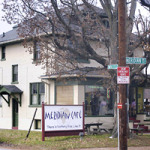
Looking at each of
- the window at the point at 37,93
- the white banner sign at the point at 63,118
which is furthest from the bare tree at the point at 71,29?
the window at the point at 37,93

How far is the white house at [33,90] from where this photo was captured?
75.4ft

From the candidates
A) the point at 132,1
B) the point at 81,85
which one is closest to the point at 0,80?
the point at 81,85

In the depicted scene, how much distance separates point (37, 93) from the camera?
25875mm

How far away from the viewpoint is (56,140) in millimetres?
17500

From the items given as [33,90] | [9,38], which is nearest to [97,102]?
[33,90]

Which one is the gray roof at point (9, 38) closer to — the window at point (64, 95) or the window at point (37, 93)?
the window at point (37, 93)

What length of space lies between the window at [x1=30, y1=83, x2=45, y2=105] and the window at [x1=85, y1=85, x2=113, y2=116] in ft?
13.0

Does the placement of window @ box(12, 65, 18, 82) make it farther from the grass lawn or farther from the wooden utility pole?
the wooden utility pole

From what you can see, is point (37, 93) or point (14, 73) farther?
point (14, 73)

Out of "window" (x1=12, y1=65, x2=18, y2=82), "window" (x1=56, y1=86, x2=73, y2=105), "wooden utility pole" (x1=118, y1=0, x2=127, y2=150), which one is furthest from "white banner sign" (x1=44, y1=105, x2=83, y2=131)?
"window" (x1=12, y1=65, x2=18, y2=82)

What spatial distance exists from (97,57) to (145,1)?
3669 millimetres

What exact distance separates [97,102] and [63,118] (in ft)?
19.6

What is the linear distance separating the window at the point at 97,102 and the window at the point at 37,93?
3977mm

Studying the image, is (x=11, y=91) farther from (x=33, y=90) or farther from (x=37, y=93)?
(x=37, y=93)
